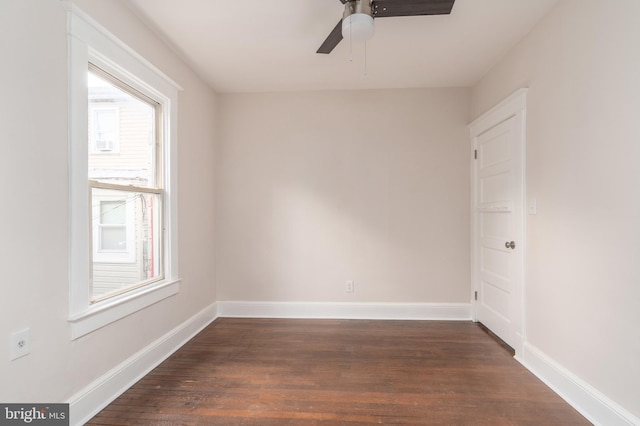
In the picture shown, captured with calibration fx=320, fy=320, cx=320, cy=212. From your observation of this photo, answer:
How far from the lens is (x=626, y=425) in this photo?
1648mm

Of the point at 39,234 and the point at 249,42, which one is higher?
the point at 249,42

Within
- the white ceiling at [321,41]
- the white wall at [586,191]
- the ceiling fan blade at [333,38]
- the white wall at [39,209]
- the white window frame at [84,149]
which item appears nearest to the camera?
the white wall at [39,209]

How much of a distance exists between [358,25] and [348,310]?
2901 mm

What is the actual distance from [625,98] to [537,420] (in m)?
1.87

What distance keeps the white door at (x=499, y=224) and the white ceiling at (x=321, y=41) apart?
66 cm

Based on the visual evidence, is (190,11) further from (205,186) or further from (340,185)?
(340,185)

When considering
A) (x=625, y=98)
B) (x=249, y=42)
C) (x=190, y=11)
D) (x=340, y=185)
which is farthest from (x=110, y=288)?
(x=625, y=98)

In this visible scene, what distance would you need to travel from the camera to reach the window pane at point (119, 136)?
6.74 feet

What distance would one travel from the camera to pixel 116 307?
211cm

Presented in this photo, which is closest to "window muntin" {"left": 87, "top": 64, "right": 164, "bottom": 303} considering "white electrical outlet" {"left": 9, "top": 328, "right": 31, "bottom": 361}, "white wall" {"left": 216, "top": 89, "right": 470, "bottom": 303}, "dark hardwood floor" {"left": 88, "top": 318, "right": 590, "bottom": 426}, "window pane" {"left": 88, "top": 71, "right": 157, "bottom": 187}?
"window pane" {"left": 88, "top": 71, "right": 157, "bottom": 187}

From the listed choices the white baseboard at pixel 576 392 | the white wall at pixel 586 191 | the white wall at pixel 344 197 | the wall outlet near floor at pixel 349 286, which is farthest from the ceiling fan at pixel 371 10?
the wall outlet near floor at pixel 349 286

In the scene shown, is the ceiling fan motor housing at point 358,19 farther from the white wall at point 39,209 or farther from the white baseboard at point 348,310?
the white baseboard at point 348,310

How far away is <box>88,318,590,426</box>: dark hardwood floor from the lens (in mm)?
1917

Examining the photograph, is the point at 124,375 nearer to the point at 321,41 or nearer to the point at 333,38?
the point at 333,38
